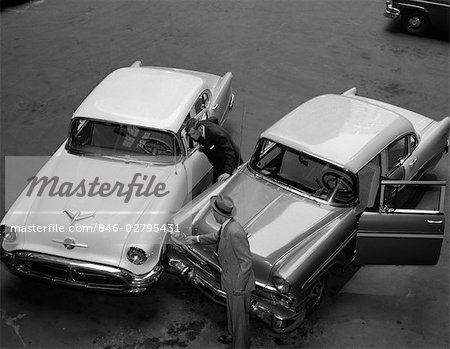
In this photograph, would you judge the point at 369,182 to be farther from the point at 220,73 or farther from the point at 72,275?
the point at 220,73

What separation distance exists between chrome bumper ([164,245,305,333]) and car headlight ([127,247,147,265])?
315 millimetres

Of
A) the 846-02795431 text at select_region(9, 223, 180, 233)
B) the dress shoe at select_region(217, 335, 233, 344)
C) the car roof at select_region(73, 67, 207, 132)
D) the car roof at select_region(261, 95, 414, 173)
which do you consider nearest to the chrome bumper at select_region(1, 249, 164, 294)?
the 846-02795431 text at select_region(9, 223, 180, 233)

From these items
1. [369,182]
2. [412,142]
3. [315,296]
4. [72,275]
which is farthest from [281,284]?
[412,142]

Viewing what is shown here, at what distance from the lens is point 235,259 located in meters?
5.61

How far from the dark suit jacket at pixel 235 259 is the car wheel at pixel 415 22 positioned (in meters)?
8.47

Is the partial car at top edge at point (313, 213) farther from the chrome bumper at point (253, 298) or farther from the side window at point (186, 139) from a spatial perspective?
the side window at point (186, 139)

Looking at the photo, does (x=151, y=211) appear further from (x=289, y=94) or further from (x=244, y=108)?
(x=289, y=94)

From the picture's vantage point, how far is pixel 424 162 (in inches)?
314

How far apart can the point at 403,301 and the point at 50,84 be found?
22.6ft

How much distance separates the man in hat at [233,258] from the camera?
219 inches

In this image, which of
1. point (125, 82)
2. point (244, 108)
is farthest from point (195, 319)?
point (244, 108)

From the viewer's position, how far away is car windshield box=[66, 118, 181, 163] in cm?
728

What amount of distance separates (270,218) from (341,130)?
1.34m

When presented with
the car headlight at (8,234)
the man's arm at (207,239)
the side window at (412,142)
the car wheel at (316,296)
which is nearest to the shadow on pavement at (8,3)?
the car headlight at (8,234)
